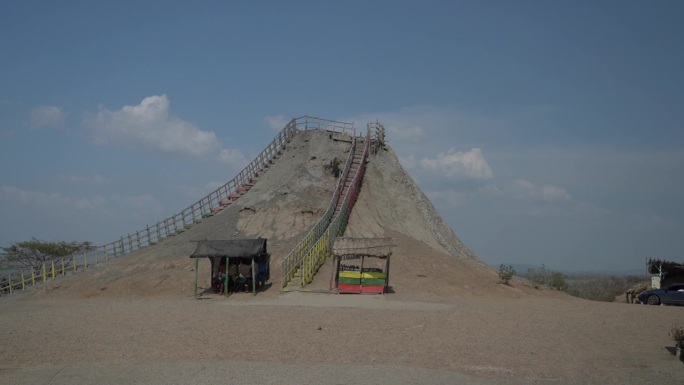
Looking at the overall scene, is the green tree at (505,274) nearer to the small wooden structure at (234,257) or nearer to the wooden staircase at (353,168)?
the wooden staircase at (353,168)

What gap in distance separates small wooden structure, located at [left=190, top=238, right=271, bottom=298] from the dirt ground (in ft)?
3.93

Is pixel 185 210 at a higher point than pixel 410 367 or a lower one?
higher

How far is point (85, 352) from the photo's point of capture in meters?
13.2

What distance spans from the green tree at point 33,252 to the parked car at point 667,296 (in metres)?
44.3

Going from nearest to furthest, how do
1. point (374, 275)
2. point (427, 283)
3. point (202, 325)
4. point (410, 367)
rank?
point (410, 367)
point (202, 325)
point (374, 275)
point (427, 283)

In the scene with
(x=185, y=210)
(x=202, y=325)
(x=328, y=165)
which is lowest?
(x=202, y=325)

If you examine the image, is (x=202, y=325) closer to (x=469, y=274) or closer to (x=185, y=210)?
(x=469, y=274)

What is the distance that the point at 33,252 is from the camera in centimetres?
5253

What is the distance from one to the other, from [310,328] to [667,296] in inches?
800

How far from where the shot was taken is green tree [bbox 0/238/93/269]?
51.4m

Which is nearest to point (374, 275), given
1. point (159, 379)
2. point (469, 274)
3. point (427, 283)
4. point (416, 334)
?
point (427, 283)

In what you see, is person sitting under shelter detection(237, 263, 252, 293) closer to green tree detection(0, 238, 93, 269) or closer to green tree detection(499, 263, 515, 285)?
green tree detection(499, 263, 515, 285)

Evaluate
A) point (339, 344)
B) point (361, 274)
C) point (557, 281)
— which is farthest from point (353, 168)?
point (339, 344)

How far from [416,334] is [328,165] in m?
26.6
